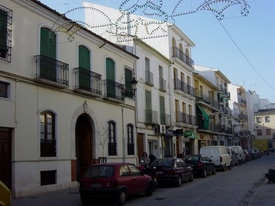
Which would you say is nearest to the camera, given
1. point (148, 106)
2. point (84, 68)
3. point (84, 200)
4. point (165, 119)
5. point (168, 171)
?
point (84, 200)

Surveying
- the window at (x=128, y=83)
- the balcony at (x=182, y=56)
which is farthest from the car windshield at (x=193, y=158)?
the balcony at (x=182, y=56)

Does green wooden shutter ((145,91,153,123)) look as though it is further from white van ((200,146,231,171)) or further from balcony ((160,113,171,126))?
white van ((200,146,231,171))

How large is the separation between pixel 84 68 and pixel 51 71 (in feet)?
10.7

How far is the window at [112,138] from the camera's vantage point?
22453mm

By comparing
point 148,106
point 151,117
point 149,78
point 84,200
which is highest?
point 149,78

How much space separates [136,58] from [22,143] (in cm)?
1327

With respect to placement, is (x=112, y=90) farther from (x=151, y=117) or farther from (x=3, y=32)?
(x=3, y=32)

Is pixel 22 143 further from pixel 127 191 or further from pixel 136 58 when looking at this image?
pixel 136 58

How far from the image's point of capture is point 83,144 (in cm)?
2142

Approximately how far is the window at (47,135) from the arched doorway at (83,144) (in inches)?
134

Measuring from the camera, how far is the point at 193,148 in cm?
4062

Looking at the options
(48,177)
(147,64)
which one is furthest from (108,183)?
(147,64)

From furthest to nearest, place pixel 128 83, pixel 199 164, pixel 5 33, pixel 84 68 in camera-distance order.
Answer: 1. pixel 128 83
2. pixel 199 164
3. pixel 84 68
4. pixel 5 33

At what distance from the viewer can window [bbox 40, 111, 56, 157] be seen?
16.8 metres
